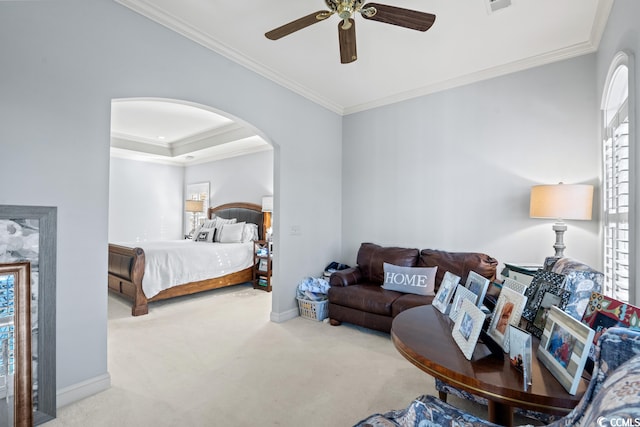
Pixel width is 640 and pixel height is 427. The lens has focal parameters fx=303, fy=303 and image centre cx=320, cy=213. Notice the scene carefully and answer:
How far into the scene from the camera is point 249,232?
18.8ft

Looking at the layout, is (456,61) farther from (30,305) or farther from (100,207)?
(30,305)

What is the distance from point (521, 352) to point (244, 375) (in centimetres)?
202

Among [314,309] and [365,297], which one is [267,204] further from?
[365,297]

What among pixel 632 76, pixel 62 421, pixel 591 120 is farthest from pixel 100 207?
pixel 591 120

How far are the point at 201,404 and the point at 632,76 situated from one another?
10.6 ft

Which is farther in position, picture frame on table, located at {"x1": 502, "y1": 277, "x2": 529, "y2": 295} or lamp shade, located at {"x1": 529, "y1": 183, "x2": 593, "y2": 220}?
lamp shade, located at {"x1": 529, "y1": 183, "x2": 593, "y2": 220}

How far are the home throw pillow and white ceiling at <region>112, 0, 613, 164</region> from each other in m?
2.18

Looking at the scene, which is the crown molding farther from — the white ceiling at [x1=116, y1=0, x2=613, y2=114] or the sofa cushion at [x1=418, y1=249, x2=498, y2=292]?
the sofa cushion at [x1=418, y1=249, x2=498, y2=292]

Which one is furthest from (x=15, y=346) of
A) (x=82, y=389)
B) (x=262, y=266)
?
(x=262, y=266)

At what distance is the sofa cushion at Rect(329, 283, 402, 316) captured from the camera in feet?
10.2

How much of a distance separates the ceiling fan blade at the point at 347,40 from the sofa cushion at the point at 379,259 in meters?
2.26

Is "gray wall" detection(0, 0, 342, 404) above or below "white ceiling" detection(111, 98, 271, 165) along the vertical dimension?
below

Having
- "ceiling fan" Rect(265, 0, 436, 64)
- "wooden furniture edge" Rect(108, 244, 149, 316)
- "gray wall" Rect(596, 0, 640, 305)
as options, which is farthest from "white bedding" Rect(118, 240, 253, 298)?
"gray wall" Rect(596, 0, 640, 305)

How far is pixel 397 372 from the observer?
2445 millimetres
